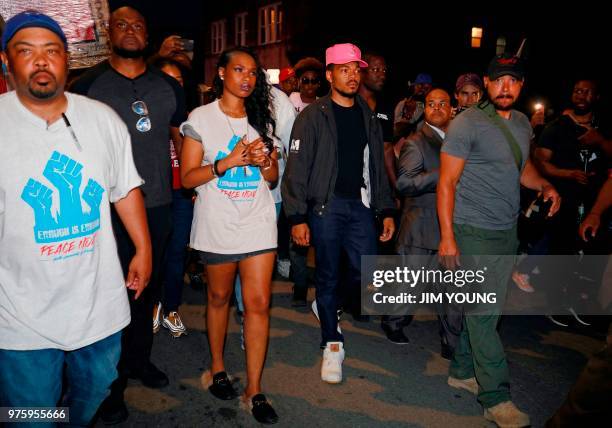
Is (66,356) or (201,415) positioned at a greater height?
(66,356)

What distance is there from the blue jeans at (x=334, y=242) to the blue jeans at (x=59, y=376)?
1988mm

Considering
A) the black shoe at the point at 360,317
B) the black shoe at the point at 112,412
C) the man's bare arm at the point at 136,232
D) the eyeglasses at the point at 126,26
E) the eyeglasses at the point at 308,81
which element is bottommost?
the black shoe at the point at 360,317

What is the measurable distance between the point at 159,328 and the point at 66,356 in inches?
109

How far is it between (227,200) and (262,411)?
1.48 metres

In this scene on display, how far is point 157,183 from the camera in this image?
3654 mm

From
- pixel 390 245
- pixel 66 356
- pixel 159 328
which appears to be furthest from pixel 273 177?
pixel 390 245

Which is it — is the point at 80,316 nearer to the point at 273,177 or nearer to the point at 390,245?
the point at 273,177

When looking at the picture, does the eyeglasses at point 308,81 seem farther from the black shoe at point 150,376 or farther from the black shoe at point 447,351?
the black shoe at point 150,376

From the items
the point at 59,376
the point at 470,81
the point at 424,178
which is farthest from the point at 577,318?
the point at 59,376

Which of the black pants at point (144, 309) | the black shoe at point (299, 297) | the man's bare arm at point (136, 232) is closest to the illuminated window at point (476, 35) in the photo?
the black shoe at point (299, 297)

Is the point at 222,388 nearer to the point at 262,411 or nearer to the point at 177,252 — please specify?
the point at 262,411

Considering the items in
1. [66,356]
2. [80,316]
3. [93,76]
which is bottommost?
[66,356]

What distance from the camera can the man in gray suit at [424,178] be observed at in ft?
15.3

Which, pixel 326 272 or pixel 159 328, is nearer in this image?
pixel 326 272
